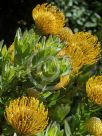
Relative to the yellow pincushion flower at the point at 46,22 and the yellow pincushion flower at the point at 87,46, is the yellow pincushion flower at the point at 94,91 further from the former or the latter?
the yellow pincushion flower at the point at 46,22

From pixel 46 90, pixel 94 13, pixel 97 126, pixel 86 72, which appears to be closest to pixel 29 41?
pixel 46 90

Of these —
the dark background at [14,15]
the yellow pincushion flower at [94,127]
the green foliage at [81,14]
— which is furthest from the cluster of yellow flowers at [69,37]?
the dark background at [14,15]

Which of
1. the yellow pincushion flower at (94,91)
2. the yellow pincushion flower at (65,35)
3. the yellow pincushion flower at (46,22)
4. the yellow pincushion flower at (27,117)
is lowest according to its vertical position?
the yellow pincushion flower at (94,91)

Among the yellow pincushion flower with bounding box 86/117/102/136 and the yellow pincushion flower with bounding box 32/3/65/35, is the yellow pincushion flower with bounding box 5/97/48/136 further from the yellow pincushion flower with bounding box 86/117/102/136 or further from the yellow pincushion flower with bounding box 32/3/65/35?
the yellow pincushion flower with bounding box 32/3/65/35

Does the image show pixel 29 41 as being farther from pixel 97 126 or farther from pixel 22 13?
pixel 22 13

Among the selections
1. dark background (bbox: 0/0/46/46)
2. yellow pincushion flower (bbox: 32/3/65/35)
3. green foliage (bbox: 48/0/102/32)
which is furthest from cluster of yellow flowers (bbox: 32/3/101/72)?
dark background (bbox: 0/0/46/46)
